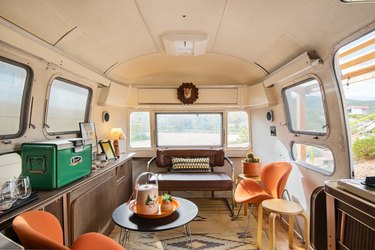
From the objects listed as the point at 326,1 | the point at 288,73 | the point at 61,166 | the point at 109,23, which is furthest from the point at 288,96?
the point at 61,166

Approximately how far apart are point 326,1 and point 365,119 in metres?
1.08

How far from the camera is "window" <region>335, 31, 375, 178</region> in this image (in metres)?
1.81

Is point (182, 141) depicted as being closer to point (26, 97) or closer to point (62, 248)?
point (26, 97)

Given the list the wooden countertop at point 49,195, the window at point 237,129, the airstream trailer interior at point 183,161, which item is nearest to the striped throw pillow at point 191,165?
the airstream trailer interior at point 183,161

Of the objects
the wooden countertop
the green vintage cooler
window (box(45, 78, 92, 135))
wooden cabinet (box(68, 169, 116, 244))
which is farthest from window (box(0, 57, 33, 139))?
wooden cabinet (box(68, 169, 116, 244))

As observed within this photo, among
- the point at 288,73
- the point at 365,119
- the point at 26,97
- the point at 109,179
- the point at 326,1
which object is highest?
the point at 326,1

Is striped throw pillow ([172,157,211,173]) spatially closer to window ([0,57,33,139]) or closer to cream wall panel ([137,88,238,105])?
cream wall panel ([137,88,238,105])

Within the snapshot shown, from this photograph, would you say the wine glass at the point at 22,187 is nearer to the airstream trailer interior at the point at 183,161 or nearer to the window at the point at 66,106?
the airstream trailer interior at the point at 183,161

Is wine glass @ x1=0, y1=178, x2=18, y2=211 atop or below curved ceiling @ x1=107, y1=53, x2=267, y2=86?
below

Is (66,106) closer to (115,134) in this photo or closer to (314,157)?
(115,134)

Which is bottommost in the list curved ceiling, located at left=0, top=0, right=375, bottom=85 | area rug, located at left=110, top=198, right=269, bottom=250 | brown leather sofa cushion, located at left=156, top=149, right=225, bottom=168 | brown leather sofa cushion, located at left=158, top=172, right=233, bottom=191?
area rug, located at left=110, top=198, right=269, bottom=250

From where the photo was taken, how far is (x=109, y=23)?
2.09 metres

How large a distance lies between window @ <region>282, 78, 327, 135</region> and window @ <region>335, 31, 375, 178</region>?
28 centimetres

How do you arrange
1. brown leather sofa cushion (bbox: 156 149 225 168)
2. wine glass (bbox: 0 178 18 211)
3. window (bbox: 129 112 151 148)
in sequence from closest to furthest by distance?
wine glass (bbox: 0 178 18 211) → brown leather sofa cushion (bbox: 156 149 225 168) → window (bbox: 129 112 151 148)
